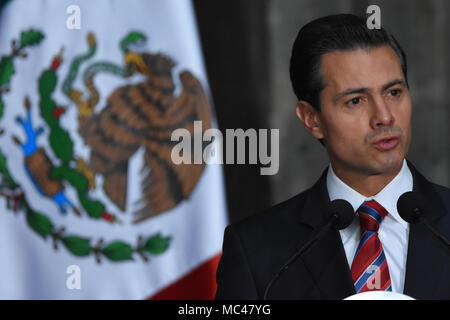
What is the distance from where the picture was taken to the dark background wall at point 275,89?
11.8 ft

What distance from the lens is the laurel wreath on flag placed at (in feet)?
10.9

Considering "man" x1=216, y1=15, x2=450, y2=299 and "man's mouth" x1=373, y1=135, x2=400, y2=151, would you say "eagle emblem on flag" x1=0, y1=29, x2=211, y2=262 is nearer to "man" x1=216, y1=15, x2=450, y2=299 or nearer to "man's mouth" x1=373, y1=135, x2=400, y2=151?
"man" x1=216, y1=15, x2=450, y2=299

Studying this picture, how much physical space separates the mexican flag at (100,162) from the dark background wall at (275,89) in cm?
17

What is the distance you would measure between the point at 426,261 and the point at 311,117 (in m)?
0.58

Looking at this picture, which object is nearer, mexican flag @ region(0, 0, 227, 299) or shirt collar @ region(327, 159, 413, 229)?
shirt collar @ region(327, 159, 413, 229)

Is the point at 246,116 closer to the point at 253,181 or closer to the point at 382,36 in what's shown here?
the point at 253,181

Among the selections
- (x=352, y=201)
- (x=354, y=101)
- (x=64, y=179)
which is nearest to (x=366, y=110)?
(x=354, y=101)

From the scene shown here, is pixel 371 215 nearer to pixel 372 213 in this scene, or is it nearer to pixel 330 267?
pixel 372 213

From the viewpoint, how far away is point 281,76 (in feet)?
12.0

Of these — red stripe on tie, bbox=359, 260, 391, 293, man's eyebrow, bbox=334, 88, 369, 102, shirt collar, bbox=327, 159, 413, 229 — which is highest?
man's eyebrow, bbox=334, 88, 369, 102

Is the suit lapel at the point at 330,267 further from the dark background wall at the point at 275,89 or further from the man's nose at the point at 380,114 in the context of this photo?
the dark background wall at the point at 275,89

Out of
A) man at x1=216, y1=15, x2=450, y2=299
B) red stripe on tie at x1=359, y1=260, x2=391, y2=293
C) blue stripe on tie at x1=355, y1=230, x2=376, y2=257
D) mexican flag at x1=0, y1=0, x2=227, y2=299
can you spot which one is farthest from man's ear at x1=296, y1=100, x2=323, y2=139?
mexican flag at x1=0, y1=0, x2=227, y2=299
